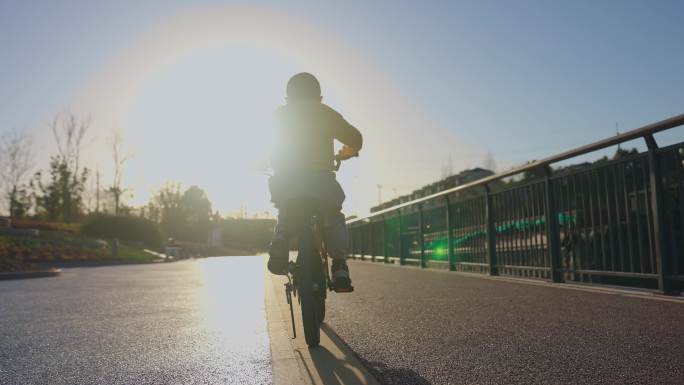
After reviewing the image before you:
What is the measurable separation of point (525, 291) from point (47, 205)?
→ 55.6 metres

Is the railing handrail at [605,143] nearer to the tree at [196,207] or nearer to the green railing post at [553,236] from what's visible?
the green railing post at [553,236]

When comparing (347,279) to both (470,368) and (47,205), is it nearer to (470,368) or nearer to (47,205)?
(470,368)

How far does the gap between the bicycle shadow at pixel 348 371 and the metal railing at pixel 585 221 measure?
3.50 m

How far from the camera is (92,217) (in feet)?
155

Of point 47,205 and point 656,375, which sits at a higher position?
point 47,205

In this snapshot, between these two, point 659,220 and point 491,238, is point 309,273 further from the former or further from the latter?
point 491,238

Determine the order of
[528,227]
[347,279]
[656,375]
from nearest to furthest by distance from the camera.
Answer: [656,375]
[347,279]
[528,227]

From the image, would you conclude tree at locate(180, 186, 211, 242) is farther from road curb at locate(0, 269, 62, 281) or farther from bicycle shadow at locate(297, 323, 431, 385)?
bicycle shadow at locate(297, 323, 431, 385)

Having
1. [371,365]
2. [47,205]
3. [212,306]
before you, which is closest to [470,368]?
[371,365]

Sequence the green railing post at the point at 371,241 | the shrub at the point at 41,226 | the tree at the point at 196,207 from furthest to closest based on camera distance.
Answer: the tree at the point at 196,207, the shrub at the point at 41,226, the green railing post at the point at 371,241

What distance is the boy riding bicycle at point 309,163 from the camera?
388 centimetres

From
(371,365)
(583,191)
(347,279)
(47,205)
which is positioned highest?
(47,205)

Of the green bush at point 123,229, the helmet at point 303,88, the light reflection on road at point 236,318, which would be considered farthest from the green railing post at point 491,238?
the green bush at point 123,229

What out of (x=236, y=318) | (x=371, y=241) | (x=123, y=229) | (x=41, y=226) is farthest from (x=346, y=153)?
(x=123, y=229)
